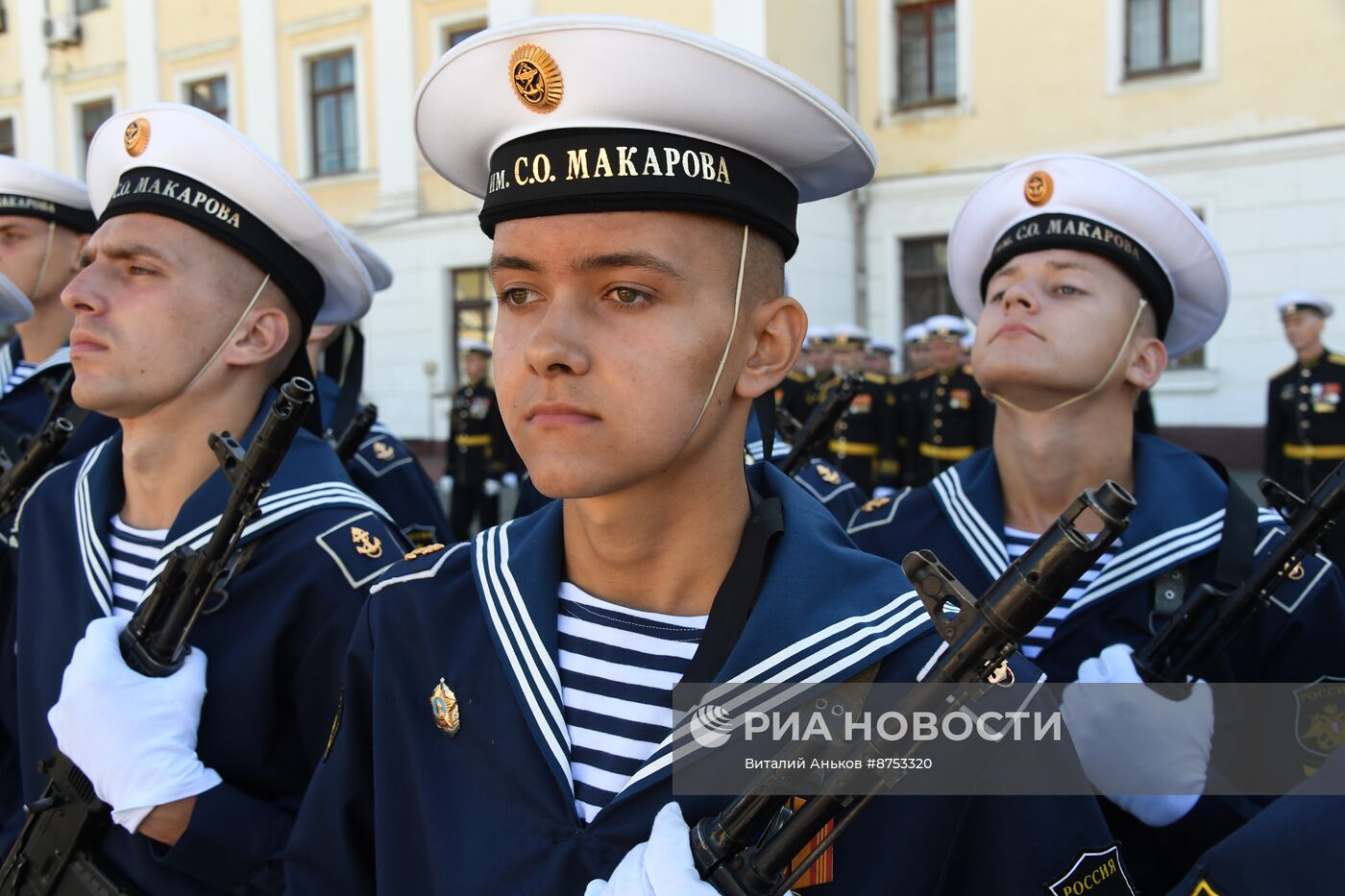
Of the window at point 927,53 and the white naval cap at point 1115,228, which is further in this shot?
the window at point 927,53

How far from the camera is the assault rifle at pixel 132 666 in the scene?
2326mm

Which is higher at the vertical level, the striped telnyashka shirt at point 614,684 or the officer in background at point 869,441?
the striped telnyashka shirt at point 614,684

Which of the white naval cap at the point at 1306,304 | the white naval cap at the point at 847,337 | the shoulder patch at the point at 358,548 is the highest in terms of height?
the white naval cap at the point at 1306,304

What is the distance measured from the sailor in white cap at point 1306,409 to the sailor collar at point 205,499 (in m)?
8.65

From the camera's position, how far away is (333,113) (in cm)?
1977

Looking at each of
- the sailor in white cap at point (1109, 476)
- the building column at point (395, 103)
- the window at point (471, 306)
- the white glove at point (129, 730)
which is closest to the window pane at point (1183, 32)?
the window at point (471, 306)

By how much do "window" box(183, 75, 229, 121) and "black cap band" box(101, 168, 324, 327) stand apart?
2002cm

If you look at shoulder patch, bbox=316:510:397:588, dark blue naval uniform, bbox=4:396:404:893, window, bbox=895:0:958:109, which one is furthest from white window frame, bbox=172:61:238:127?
shoulder patch, bbox=316:510:397:588

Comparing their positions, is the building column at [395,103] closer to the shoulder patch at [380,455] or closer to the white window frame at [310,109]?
the white window frame at [310,109]

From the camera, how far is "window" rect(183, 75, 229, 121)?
820 inches

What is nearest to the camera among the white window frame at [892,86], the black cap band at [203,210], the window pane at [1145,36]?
the black cap band at [203,210]

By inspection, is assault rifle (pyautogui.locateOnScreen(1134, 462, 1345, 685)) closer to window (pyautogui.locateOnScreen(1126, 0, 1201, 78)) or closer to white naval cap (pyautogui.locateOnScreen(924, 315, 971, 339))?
white naval cap (pyautogui.locateOnScreen(924, 315, 971, 339))

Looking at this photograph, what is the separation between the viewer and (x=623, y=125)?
1703mm

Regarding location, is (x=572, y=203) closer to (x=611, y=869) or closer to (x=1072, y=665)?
(x=611, y=869)
